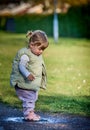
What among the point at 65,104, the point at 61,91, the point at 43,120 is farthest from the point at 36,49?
the point at 61,91

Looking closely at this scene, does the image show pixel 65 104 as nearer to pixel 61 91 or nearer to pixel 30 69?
pixel 30 69

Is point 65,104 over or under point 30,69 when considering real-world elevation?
under

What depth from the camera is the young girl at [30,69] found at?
28.4ft

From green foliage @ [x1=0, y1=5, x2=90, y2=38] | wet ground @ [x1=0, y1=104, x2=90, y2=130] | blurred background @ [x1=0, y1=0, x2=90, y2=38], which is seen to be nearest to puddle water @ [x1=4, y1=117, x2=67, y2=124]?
wet ground @ [x1=0, y1=104, x2=90, y2=130]

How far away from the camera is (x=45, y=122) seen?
8688 millimetres

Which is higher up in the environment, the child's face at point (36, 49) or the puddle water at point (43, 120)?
the child's face at point (36, 49)

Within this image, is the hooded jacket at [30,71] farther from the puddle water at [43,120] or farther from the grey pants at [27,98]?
the puddle water at [43,120]

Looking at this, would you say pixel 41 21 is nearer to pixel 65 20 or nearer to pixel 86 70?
pixel 65 20

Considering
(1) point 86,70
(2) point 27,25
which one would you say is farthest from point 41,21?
(1) point 86,70

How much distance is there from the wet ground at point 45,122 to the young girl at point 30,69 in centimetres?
21

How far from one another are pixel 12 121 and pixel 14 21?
48446mm

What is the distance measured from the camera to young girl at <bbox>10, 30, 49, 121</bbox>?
866 cm

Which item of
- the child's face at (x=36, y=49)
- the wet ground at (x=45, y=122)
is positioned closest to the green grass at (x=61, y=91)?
the wet ground at (x=45, y=122)

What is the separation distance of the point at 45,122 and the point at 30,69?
→ 30.4 inches
